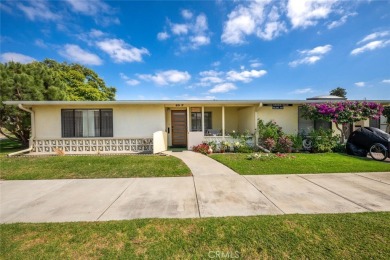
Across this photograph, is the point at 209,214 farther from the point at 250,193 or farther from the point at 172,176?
the point at 172,176

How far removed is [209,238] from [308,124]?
10.1m

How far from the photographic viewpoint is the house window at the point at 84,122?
9609 mm

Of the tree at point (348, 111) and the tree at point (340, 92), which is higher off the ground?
the tree at point (340, 92)

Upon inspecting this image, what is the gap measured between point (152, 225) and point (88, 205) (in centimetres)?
166

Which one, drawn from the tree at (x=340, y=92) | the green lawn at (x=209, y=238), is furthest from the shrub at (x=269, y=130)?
the tree at (x=340, y=92)

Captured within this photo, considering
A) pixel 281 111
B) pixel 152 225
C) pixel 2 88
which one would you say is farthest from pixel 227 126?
pixel 2 88

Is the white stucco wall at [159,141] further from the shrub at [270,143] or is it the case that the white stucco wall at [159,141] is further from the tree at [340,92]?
the tree at [340,92]

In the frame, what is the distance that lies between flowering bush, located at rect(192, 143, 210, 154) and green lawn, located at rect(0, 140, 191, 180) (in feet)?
6.95

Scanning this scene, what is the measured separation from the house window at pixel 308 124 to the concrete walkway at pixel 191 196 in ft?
16.1

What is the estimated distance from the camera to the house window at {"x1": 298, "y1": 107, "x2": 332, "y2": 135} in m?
10.1

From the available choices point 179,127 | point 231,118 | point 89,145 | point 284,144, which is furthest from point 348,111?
point 89,145

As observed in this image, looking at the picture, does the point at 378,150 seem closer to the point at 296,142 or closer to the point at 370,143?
the point at 370,143

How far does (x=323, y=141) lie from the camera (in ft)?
30.2

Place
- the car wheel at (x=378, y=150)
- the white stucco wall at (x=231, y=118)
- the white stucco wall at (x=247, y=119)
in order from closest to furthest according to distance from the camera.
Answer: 1. the car wheel at (x=378, y=150)
2. the white stucco wall at (x=247, y=119)
3. the white stucco wall at (x=231, y=118)
